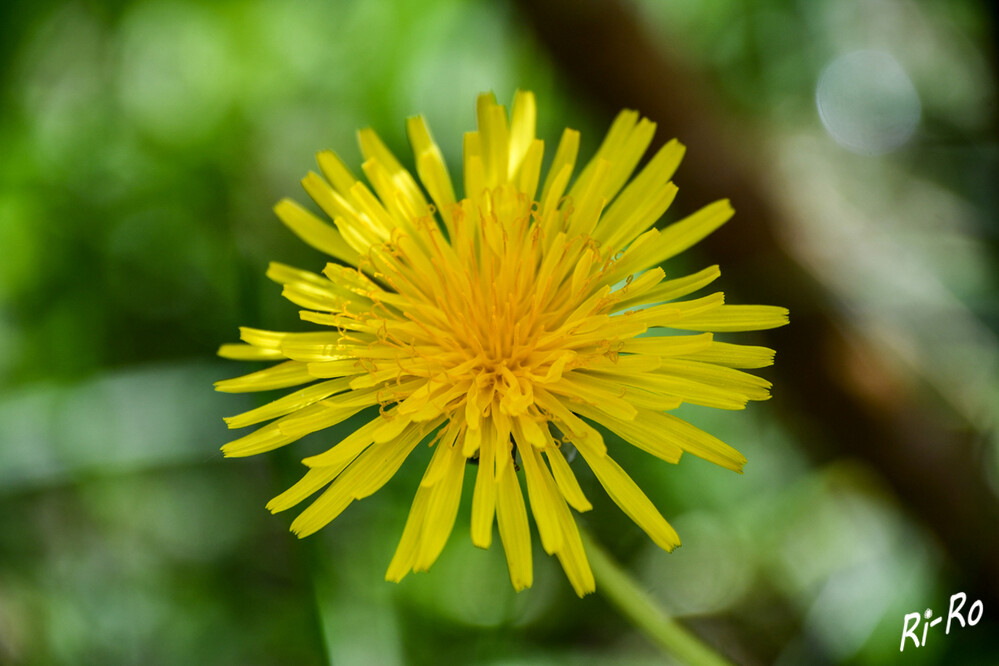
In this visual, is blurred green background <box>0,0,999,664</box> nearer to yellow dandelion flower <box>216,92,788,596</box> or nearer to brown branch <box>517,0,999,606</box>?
brown branch <box>517,0,999,606</box>

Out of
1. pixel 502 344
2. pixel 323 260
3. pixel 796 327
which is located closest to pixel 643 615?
pixel 502 344

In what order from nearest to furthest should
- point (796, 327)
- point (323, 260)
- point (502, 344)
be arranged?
point (502, 344), point (796, 327), point (323, 260)

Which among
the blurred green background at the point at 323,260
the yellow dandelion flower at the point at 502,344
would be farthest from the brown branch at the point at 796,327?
the yellow dandelion flower at the point at 502,344

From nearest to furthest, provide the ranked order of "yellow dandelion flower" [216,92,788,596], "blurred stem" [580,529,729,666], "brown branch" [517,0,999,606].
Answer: "yellow dandelion flower" [216,92,788,596], "blurred stem" [580,529,729,666], "brown branch" [517,0,999,606]

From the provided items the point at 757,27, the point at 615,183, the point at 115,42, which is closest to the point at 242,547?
the point at 615,183

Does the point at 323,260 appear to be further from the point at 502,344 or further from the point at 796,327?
the point at 796,327

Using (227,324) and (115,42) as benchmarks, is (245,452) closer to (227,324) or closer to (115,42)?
(227,324)

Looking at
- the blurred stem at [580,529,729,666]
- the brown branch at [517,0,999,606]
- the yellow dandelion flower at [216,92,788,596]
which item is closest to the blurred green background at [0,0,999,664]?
the brown branch at [517,0,999,606]

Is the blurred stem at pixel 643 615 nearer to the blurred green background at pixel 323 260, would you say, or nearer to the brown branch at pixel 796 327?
the blurred green background at pixel 323 260
